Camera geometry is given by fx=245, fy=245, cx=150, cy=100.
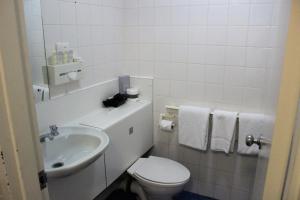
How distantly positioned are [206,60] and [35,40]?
1.30 metres

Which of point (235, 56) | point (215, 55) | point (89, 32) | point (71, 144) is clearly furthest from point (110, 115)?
point (235, 56)

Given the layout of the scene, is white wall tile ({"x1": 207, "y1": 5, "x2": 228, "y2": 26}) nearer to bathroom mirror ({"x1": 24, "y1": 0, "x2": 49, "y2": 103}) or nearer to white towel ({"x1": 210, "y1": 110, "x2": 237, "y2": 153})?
white towel ({"x1": 210, "y1": 110, "x2": 237, "y2": 153})

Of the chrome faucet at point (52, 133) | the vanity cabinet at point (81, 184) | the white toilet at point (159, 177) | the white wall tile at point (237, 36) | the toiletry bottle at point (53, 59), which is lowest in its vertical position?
the white toilet at point (159, 177)

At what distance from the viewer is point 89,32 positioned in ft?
6.26

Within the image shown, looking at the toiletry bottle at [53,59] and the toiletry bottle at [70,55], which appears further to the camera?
the toiletry bottle at [70,55]

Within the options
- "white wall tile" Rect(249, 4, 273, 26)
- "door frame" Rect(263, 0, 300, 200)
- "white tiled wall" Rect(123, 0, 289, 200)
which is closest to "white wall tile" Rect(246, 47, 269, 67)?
"white tiled wall" Rect(123, 0, 289, 200)

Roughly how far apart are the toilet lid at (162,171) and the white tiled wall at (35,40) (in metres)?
1.05

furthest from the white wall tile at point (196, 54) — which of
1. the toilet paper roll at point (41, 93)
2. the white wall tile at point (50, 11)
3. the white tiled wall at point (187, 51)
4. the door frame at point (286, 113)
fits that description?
the door frame at point (286, 113)

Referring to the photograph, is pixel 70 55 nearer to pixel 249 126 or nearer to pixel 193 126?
pixel 193 126

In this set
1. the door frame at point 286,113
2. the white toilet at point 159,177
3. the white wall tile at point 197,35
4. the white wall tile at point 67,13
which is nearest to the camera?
the door frame at point 286,113

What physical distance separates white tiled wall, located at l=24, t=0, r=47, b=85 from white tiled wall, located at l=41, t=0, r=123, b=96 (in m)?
0.05

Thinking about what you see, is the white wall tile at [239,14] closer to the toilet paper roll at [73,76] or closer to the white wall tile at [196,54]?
the white wall tile at [196,54]

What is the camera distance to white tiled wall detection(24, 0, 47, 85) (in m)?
1.43

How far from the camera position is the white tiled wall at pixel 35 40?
1432mm
